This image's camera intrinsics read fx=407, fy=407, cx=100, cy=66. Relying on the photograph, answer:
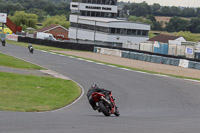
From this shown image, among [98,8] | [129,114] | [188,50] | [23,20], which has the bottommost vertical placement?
[23,20]

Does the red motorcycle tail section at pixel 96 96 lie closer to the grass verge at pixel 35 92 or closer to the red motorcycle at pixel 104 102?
the red motorcycle at pixel 104 102

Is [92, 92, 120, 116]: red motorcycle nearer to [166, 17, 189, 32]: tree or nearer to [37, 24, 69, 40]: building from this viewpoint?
[37, 24, 69, 40]: building

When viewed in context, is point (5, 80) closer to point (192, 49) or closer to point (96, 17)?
point (192, 49)

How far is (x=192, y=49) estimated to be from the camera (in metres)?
54.7

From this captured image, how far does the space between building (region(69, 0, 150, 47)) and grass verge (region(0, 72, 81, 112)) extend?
63.7m

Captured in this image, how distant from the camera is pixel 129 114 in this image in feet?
53.1

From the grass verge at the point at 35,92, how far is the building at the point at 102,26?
63.7 meters

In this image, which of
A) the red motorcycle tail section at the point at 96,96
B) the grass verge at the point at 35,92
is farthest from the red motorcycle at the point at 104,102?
the grass verge at the point at 35,92

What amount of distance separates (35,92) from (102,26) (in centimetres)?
7169

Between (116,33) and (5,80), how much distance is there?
68640 mm

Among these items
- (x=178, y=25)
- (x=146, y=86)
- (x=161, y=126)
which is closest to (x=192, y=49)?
(x=146, y=86)

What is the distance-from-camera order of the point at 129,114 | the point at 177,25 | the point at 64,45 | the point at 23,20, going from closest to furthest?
the point at 129,114
the point at 64,45
the point at 23,20
the point at 177,25

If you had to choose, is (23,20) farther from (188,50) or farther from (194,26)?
(188,50)

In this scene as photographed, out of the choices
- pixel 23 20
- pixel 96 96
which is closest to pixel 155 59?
pixel 96 96
